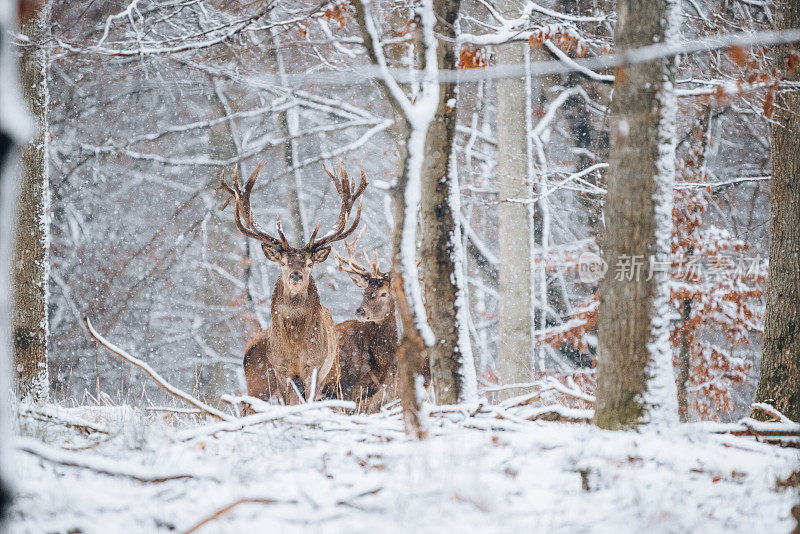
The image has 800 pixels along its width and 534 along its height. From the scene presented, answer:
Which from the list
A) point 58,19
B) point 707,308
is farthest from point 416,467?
point 707,308

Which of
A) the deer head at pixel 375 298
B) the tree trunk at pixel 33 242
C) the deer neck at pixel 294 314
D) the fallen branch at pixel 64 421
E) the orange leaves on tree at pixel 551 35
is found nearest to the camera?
the fallen branch at pixel 64 421

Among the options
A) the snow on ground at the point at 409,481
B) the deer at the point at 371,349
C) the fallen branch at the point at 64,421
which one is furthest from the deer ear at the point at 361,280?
the fallen branch at the point at 64,421

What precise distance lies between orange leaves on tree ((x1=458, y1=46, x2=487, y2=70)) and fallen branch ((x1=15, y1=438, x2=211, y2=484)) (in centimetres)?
467

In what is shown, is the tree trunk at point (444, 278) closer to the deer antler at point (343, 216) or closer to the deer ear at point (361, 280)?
the deer antler at point (343, 216)

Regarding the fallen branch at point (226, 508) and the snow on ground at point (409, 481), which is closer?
the fallen branch at point (226, 508)

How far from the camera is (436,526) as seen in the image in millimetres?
2729

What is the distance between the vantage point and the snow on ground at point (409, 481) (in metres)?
2.86

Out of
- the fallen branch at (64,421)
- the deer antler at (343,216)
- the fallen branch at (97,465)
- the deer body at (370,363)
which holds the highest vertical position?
the deer antler at (343,216)

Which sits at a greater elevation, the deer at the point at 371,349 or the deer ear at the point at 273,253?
the deer ear at the point at 273,253

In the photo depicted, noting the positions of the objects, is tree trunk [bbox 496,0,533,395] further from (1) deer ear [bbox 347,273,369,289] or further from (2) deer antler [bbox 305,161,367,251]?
(2) deer antler [bbox 305,161,367,251]

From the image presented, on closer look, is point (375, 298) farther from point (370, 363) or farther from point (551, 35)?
point (551, 35)

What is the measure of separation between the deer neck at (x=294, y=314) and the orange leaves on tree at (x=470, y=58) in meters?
2.83

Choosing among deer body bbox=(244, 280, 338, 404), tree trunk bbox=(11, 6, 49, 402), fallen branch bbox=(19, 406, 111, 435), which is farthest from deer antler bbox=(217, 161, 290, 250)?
fallen branch bbox=(19, 406, 111, 435)

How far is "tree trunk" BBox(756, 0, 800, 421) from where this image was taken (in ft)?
20.2
